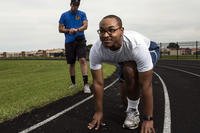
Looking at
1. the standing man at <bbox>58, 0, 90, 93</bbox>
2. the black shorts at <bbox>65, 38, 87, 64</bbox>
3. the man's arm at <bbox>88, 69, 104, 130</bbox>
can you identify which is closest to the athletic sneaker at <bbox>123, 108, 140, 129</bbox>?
the man's arm at <bbox>88, 69, 104, 130</bbox>

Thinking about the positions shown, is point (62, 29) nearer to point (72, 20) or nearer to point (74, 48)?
point (72, 20)

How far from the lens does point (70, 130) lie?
5.98 metres

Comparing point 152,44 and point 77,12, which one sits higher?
point 77,12

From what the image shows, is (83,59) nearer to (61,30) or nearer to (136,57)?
(61,30)

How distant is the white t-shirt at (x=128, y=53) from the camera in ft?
18.2

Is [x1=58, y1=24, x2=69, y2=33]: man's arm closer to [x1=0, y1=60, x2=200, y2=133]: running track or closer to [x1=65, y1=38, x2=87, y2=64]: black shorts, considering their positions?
[x1=65, y1=38, x2=87, y2=64]: black shorts

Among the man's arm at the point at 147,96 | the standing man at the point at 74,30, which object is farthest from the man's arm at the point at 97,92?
the standing man at the point at 74,30

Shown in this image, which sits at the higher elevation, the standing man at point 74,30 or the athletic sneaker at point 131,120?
the standing man at point 74,30

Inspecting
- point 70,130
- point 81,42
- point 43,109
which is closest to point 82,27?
point 81,42

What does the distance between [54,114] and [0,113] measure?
99cm

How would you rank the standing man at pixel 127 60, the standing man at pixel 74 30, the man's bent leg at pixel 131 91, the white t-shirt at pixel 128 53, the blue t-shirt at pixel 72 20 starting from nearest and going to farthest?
the standing man at pixel 127 60
the white t-shirt at pixel 128 53
the man's bent leg at pixel 131 91
the standing man at pixel 74 30
the blue t-shirt at pixel 72 20

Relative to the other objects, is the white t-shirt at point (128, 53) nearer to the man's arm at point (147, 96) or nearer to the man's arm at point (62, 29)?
the man's arm at point (147, 96)

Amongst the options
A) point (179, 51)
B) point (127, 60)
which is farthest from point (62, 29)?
point (179, 51)

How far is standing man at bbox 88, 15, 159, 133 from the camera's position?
538 centimetres
